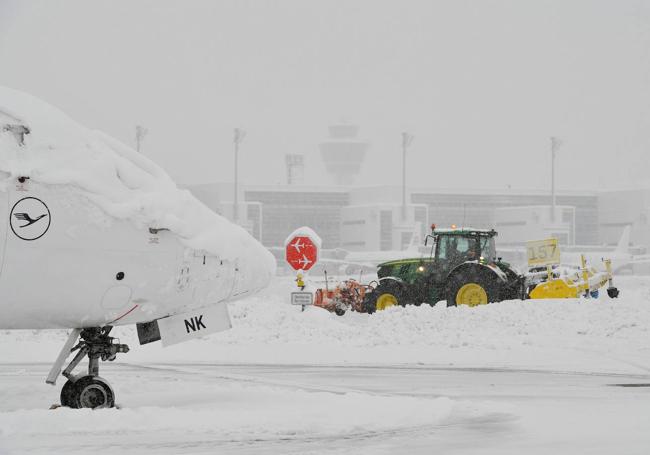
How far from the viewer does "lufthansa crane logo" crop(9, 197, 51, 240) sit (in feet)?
28.0

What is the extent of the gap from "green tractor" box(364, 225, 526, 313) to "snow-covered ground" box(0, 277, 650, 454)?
3.41 metres

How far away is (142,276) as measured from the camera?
9234mm

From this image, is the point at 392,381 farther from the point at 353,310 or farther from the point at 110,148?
the point at 353,310

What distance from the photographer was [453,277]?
26547mm

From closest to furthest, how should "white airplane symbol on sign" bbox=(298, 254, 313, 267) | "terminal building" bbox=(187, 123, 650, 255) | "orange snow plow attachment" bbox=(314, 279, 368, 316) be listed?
1. "white airplane symbol on sign" bbox=(298, 254, 313, 267)
2. "orange snow plow attachment" bbox=(314, 279, 368, 316)
3. "terminal building" bbox=(187, 123, 650, 255)

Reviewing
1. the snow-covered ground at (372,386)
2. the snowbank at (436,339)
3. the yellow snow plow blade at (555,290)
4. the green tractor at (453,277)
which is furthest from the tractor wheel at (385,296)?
the snowbank at (436,339)

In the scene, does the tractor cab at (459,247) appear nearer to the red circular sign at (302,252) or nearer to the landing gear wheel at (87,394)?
the red circular sign at (302,252)

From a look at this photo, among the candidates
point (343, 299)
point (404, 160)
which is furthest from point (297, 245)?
point (404, 160)

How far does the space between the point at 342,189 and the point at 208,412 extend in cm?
13909

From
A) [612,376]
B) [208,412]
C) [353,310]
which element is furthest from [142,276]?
[353,310]

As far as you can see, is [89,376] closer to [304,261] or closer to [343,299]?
[304,261]

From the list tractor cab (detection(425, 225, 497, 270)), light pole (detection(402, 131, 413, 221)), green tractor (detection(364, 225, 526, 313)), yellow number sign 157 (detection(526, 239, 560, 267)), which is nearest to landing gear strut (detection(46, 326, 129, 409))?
green tractor (detection(364, 225, 526, 313))

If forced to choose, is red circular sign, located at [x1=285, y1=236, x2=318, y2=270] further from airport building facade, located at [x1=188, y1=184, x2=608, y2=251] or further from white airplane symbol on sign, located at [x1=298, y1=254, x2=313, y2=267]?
airport building facade, located at [x1=188, y1=184, x2=608, y2=251]

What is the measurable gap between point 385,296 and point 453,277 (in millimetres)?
2669
